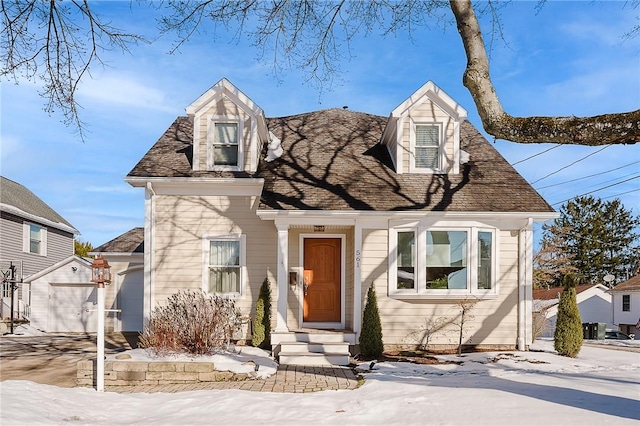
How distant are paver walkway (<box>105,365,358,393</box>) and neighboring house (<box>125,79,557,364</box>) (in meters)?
1.63

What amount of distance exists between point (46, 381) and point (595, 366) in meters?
9.51

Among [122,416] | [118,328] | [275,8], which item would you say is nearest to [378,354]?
[122,416]

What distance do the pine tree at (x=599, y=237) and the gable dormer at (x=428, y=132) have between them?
3462 centimetres

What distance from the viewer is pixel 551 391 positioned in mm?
6902

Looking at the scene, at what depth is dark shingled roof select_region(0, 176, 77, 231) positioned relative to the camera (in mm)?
21547

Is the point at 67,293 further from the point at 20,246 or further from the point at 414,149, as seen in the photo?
the point at 414,149

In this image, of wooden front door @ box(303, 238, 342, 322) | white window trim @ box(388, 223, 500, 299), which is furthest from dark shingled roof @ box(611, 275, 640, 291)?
wooden front door @ box(303, 238, 342, 322)

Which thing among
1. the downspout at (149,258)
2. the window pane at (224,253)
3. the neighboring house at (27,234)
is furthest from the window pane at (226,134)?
the neighboring house at (27,234)

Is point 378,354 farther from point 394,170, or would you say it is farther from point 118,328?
point 118,328

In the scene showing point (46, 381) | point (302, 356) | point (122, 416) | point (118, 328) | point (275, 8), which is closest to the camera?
point (122, 416)

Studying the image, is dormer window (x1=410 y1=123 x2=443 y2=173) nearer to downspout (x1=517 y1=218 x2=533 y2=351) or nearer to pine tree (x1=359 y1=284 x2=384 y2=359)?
downspout (x1=517 y1=218 x2=533 y2=351)

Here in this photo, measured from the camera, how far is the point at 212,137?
11.9 m

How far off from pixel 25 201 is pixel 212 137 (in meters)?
15.7

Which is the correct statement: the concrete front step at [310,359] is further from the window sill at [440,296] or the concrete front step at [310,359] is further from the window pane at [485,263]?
the window pane at [485,263]
